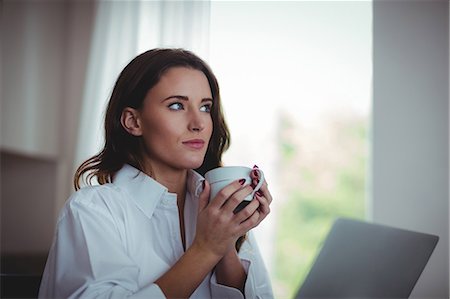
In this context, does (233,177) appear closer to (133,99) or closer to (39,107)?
(133,99)

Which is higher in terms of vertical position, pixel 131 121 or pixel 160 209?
pixel 131 121

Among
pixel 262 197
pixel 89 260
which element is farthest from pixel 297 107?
pixel 89 260

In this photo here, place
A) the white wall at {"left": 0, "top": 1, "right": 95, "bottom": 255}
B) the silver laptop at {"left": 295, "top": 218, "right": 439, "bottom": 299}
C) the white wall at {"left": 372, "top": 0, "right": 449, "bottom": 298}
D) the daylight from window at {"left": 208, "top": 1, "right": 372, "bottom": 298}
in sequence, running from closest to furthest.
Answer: the silver laptop at {"left": 295, "top": 218, "right": 439, "bottom": 299}
the white wall at {"left": 372, "top": 0, "right": 449, "bottom": 298}
the white wall at {"left": 0, "top": 1, "right": 95, "bottom": 255}
the daylight from window at {"left": 208, "top": 1, "right": 372, "bottom": 298}

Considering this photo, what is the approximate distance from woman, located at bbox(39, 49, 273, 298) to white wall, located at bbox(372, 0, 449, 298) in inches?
28.5

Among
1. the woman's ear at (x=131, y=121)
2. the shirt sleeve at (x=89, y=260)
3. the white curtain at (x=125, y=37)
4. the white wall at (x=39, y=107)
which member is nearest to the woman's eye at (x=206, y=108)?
the woman's ear at (x=131, y=121)

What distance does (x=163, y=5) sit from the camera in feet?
5.85

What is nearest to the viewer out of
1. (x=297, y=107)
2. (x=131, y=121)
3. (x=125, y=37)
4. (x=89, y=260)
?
(x=89, y=260)

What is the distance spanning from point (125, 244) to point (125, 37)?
112 cm

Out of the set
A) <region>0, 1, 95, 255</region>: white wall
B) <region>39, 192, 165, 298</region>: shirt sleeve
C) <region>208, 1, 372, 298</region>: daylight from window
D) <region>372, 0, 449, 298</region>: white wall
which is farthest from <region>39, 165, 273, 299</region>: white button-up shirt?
<region>0, 1, 95, 255</region>: white wall

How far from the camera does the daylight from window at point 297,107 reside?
8.37 feet

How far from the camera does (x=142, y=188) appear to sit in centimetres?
99

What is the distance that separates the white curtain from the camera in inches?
67.6

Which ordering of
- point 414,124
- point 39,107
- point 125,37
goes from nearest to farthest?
point 414,124 < point 125,37 < point 39,107

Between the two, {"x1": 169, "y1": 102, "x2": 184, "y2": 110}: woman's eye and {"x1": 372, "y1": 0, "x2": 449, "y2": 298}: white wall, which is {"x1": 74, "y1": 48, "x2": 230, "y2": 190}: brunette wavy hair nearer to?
{"x1": 169, "y1": 102, "x2": 184, "y2": 110}: woman's eye
